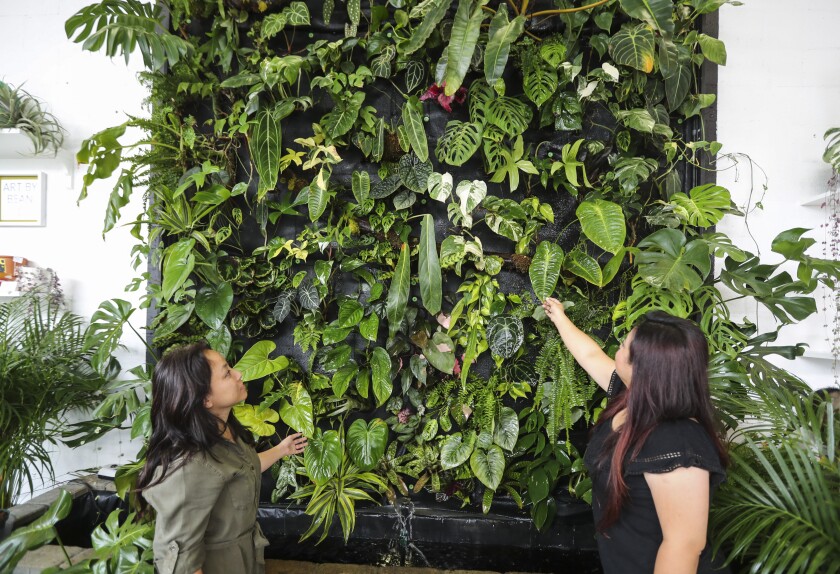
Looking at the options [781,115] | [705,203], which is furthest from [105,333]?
[781,115]

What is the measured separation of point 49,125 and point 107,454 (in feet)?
5.93

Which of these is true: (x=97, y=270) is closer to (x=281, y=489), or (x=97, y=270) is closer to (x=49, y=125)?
(x=49, y=125)

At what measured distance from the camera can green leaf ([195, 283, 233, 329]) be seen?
244 cm

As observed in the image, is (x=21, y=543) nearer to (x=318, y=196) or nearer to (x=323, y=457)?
(x=323, y=457)

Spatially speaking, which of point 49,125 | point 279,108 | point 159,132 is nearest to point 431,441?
point 279,108

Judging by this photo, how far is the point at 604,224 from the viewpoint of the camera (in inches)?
84.1

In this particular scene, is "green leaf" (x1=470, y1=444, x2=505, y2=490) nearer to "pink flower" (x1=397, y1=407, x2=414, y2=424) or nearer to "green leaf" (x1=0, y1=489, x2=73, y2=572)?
"pink flower" (x1=397, y1=407, x2=414, y2=424)

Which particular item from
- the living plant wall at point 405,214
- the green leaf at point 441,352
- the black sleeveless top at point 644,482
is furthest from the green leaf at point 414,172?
the black sleeveless top at point 644,482

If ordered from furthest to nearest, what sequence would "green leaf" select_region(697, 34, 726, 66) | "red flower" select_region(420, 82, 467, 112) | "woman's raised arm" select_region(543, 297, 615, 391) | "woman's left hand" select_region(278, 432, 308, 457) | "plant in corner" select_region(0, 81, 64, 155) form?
1. "plant in corner" select_region(0, 81, 64, 155)
2. "red flower" select_region(420, 82, 467, 112)
3. "green leaf" select_region(697, 34, 726, 66)
4. "woman's left hand" select_region(278, 432, 308, 457)
5. "woman's raised arm" select_region(543, 297, 615, 391)

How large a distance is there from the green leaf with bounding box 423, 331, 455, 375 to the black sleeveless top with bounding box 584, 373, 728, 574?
1.03 metres

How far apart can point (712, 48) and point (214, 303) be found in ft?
8.31

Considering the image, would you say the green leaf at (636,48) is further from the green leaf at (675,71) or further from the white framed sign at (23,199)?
the white framed sign at (23,199)

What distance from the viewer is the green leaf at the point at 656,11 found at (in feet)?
6.37

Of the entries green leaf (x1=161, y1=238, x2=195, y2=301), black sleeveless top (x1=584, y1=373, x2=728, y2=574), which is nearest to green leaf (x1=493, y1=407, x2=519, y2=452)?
black sleeveless top (x1=584, y1=373, x2=728, y2=574)
